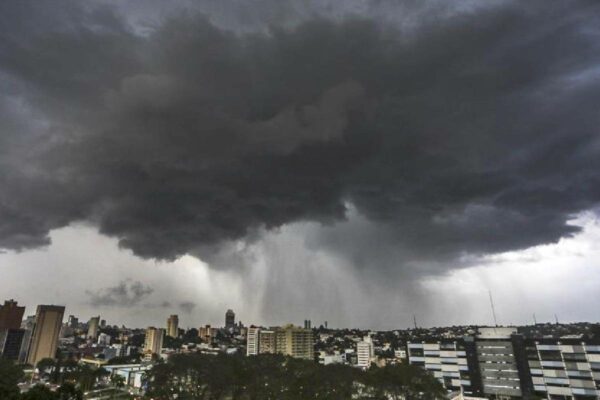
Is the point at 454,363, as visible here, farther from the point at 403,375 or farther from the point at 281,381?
the point at 281,381

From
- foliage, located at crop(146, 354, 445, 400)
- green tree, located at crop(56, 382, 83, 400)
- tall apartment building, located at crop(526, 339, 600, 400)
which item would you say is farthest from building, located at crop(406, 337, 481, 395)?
green tree, located at crop(56, 382, 83, 400)

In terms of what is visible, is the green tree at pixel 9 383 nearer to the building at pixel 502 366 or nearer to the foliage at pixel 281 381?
the foliage at pixel 281 381

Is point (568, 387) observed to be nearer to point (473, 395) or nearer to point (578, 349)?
point (578, 349)

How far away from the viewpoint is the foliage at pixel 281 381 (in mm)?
99438

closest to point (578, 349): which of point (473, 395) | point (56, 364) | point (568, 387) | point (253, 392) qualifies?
point (568, 387)

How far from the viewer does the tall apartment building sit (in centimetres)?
11956

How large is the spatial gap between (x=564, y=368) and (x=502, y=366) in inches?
755

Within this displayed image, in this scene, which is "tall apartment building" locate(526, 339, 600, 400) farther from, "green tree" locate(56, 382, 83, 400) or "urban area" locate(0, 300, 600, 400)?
"green tree" locate(56, 382, 83, 400)

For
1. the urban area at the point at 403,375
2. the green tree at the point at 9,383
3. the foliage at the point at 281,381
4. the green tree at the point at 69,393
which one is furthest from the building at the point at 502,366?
the green tree at the point at 9,383

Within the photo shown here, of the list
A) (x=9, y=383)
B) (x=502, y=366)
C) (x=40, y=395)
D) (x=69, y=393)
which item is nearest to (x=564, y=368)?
(x=502, y=366)

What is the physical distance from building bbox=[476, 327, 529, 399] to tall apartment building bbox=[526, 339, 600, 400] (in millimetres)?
3839

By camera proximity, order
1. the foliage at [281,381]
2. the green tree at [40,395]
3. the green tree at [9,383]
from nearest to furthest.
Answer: the green tree at [40,395] → the green tree at [9,383] → the foliage at [281,381]

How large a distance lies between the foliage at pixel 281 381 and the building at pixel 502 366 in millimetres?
47365

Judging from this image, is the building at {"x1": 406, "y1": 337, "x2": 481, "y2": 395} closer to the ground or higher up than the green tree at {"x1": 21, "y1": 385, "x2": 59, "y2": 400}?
higher up
